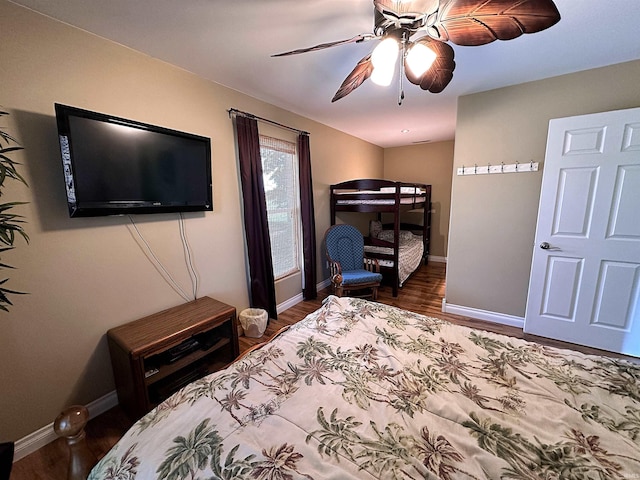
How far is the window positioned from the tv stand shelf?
3.80ft

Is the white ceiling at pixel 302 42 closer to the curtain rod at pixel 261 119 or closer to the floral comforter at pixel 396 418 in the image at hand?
the curtain rod at pixel 261 119

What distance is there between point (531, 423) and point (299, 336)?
1.00 m

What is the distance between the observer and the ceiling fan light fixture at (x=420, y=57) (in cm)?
125

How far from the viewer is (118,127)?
164cm

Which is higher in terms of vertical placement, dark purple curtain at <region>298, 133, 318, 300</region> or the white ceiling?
the white ceiling

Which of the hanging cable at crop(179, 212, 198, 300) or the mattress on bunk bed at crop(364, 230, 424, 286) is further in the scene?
the mattress on bunk bed at crop(364, 230, 424, 286)

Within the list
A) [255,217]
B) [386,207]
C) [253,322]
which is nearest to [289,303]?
[253,322]

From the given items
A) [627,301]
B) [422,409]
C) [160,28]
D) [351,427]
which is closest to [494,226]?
[627,301]

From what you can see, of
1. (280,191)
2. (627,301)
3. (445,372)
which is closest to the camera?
(445,372)

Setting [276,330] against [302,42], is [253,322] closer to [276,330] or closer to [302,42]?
[276,330]

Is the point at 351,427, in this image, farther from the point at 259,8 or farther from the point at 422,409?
the point at 259,8

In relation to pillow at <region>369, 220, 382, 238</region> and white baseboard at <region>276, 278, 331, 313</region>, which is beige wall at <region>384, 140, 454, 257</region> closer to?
pillow at <region>369, 220, 382, 238</region>

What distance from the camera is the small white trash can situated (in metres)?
2.59

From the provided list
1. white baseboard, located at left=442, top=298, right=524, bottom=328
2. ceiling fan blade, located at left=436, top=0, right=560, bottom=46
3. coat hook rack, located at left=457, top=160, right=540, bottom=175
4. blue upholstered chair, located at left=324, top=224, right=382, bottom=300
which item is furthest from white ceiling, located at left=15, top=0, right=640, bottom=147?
white baseboard, located at left=442, top=298, right=524, bottom=328
